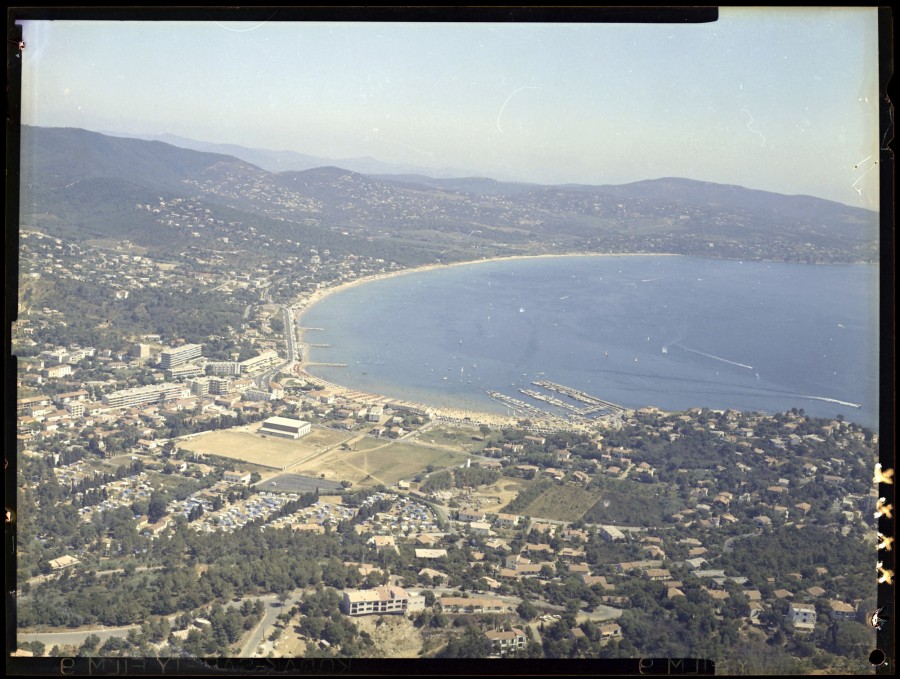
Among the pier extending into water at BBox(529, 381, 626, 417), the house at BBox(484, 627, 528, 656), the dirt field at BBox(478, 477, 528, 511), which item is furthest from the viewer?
the pier extending into water at BBox(529, 381, 626, 417)

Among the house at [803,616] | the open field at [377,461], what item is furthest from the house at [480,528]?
the house at [803,616]

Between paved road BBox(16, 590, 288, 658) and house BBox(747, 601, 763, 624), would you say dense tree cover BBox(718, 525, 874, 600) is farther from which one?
paved road BBox(16, 590, 288, 658)

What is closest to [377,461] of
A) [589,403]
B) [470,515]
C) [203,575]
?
[470,515]

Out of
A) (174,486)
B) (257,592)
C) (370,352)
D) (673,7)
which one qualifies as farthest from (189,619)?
(673,7)

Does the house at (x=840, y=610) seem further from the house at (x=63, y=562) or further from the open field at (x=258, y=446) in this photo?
the house at (x=63, y=562)

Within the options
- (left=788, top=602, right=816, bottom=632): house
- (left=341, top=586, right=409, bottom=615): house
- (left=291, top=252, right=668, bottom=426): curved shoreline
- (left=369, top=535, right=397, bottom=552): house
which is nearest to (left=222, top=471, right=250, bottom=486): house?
(left=291, top=252, right=668, bottom=426): curved shoreline

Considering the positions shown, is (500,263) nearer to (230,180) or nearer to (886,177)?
(230,180)

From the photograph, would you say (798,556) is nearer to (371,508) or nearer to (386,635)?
(386,635)
